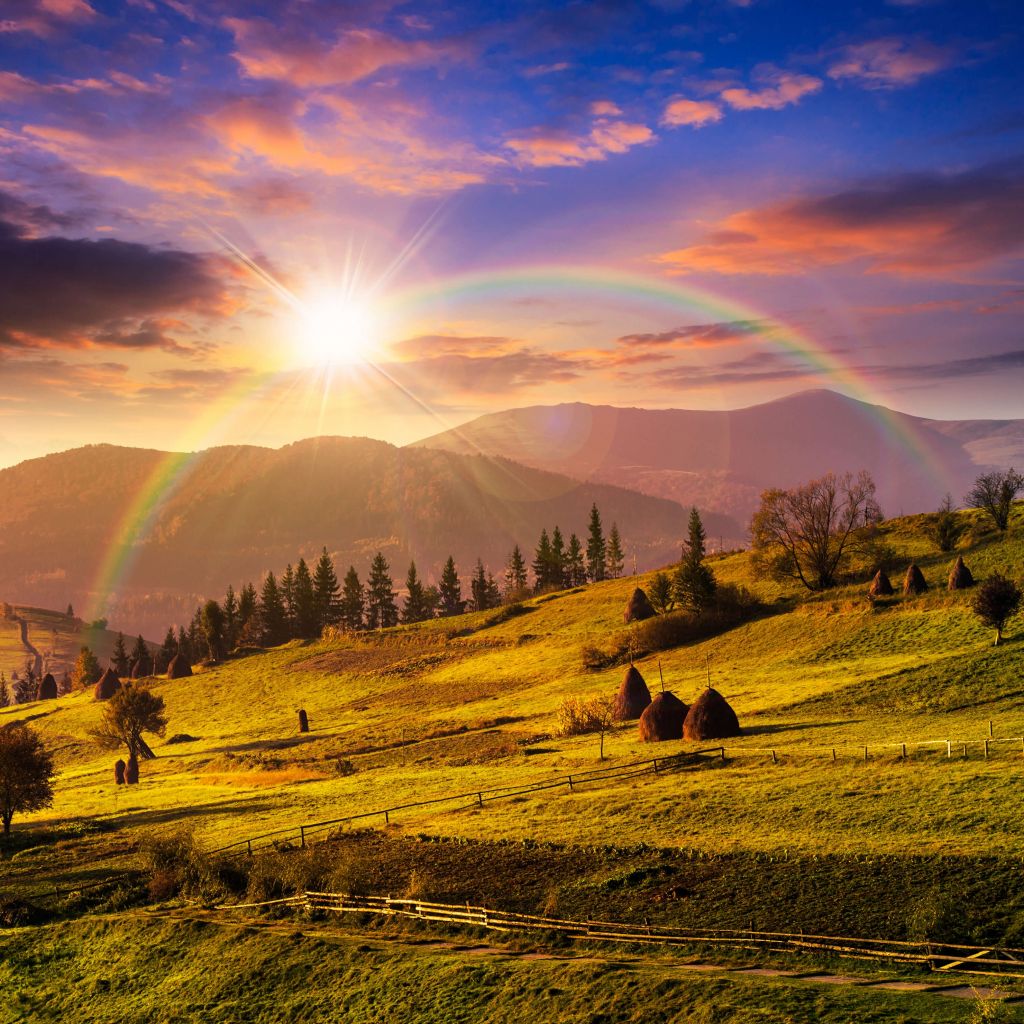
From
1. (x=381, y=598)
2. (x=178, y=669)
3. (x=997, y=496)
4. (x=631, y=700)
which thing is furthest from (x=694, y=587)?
(x=381, y=598)

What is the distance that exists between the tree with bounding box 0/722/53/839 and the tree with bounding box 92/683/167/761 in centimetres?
2422

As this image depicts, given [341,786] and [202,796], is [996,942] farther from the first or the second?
[202,796]

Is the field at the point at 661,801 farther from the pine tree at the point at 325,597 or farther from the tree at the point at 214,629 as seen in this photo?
the pine tree at the point at 325,597

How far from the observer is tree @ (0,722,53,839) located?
57.1 m

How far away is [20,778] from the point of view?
→ 57500 mm

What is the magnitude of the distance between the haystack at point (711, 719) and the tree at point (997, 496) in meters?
60.4

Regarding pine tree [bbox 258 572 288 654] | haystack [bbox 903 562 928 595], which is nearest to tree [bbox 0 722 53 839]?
haystack [bbox 903 562 928 595]

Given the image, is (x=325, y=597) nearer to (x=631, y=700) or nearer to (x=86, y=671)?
(x=86, y=671)

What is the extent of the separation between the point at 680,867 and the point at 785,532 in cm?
8042

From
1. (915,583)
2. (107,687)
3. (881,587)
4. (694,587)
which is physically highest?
(694,587)

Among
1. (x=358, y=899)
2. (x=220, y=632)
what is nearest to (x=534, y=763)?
(x=358, y=899)

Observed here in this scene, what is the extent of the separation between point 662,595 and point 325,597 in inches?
3171

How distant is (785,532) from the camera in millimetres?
106375


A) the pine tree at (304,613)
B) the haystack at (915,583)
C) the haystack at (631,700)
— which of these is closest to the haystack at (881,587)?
the haystack at (915,583)
